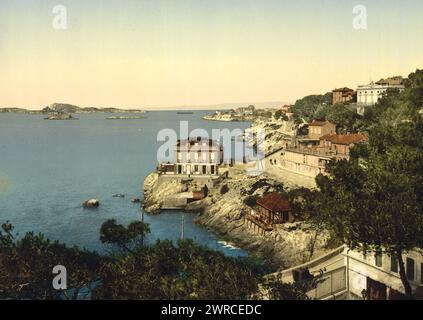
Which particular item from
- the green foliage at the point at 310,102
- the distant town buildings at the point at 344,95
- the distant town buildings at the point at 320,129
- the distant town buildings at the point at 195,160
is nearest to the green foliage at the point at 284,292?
the distant town buildings at the point at 195,160

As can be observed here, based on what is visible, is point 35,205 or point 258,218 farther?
point 35,205

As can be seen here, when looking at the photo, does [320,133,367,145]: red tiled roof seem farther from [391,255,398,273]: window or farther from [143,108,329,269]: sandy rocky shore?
[391,255,398,273]: window

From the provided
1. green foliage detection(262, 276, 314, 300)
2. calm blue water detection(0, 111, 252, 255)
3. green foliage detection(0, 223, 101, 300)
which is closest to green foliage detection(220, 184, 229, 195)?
calm blue water detection(0, 111, 252, 255)

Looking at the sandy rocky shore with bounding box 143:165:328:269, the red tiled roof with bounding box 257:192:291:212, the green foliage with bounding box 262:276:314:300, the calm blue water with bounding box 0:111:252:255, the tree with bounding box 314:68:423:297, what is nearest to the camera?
the green foliage with bounding box 262:276:314:300

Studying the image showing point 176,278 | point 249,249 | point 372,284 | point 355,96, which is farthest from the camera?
point 355,96
